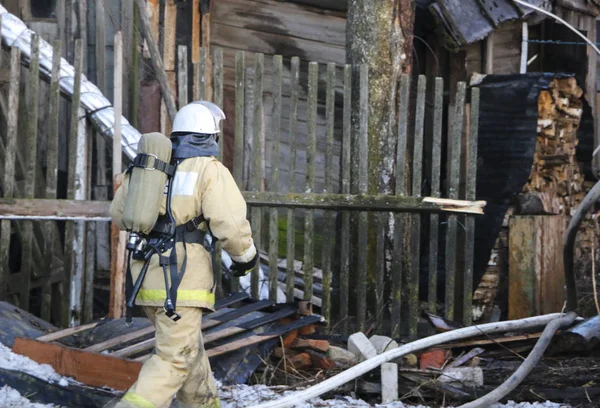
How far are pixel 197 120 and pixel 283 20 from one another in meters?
4.63

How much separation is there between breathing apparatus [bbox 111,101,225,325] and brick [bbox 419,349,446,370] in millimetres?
1833

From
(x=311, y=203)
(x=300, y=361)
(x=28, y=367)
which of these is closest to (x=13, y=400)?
(x=28, y=367)

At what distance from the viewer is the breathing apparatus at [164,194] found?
466 centimetres

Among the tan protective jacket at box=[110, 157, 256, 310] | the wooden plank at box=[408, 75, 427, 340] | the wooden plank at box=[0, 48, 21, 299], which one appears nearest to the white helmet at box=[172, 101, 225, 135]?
the tan protective jacket at box=[110, 157, 256, 310]

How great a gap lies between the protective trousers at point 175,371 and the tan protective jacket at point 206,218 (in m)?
0.10

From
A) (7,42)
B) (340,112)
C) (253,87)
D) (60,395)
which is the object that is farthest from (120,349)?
(340,112)

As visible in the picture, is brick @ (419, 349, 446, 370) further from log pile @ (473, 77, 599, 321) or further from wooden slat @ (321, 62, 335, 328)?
log pile @ (473, 77, 599, 321)

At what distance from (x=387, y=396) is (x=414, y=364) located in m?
A: 0.51

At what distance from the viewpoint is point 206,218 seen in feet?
15.7

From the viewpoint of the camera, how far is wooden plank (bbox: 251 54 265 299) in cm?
661

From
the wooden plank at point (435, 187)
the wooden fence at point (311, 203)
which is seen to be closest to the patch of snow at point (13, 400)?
the wooden fence at point (311, 203)

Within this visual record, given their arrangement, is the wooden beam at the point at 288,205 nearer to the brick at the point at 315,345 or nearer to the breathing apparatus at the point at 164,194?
the brick at the point at 315,345

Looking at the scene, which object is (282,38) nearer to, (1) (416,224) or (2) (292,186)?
(2) (292,186)

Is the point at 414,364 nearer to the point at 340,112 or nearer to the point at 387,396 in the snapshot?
the point at 387,396
